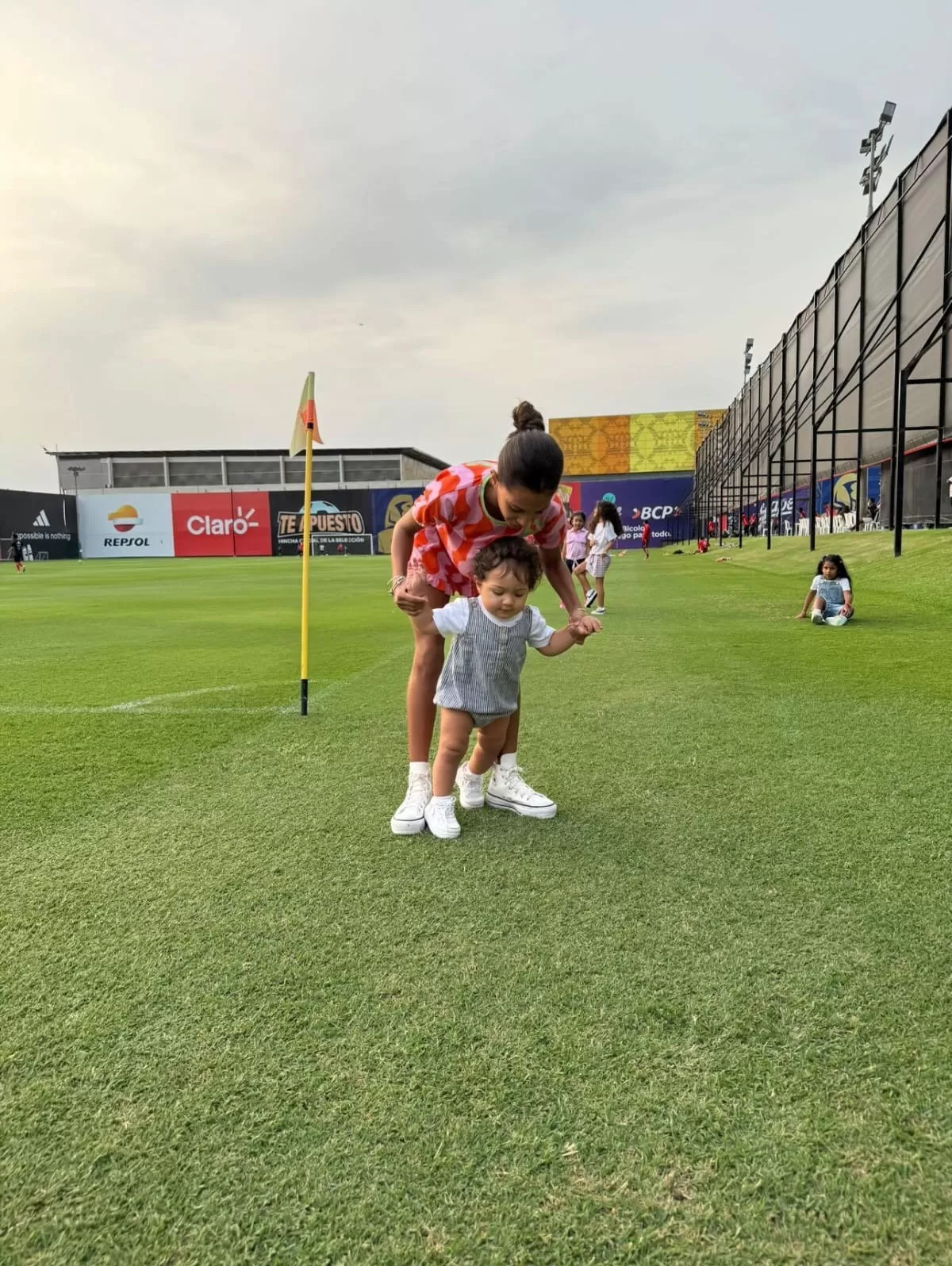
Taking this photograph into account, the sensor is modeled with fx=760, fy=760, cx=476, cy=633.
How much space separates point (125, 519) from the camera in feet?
164

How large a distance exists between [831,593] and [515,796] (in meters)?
6.69

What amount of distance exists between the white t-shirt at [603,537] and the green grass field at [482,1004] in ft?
22.3

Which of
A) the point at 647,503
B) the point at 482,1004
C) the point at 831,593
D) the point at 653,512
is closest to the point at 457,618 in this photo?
the point at 482,1004

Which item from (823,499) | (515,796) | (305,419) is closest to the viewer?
(515,796)

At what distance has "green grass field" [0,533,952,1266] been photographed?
1.23 m

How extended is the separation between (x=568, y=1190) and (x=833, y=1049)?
2.24 feet

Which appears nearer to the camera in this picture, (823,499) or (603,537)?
(603,537)

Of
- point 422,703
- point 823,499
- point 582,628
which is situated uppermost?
point 823,499

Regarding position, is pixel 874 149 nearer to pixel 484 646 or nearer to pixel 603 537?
pixel 603 537

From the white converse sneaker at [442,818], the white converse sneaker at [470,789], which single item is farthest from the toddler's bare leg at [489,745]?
the white converse sneaker at [442,818]

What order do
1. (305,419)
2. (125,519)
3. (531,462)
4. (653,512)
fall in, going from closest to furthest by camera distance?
(531,462) < (305,419) < (653,512) < (125,519)

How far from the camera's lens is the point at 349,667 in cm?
657

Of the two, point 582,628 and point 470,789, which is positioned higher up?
point 582,628

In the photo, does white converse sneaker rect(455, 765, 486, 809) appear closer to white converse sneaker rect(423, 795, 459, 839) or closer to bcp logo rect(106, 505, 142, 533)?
white converse sneaker rect(423, 795, 459, 839)
